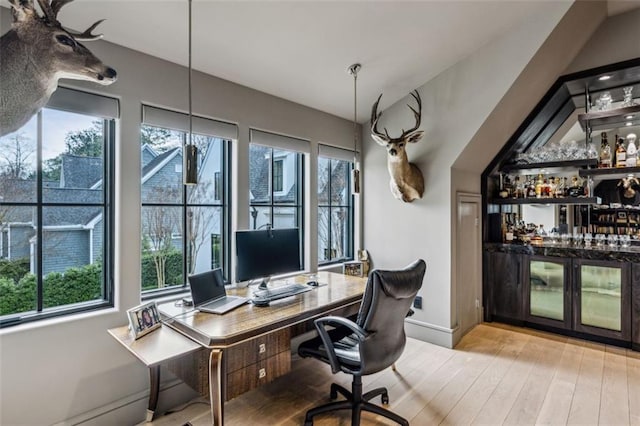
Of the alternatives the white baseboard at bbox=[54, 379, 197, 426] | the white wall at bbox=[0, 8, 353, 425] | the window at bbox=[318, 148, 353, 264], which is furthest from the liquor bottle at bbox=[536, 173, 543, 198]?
the white baseboard at bbox=[54, 379, 197, 426]

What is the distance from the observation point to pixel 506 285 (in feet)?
13.0

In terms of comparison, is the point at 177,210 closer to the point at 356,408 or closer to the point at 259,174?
the point at 259,174

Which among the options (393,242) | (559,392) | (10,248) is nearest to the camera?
(10,248)

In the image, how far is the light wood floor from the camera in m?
2.24

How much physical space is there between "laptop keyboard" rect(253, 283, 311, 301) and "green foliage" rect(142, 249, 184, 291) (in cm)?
66

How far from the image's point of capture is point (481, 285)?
4078mm

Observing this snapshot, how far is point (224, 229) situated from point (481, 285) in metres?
3.20

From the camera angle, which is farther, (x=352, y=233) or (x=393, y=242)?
(x=352, y=233)

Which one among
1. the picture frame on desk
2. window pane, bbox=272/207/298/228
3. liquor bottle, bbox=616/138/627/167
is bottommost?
the picture frame on desk

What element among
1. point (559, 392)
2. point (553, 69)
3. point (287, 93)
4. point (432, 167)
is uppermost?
point (553, 69)

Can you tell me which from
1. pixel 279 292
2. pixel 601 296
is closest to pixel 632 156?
pixel 601 296

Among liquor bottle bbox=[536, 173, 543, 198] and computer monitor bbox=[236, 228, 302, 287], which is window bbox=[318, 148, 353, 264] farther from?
liquor bottle bbox=[536, 173, 543, 198]

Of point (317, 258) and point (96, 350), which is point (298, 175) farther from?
point (96, 350)

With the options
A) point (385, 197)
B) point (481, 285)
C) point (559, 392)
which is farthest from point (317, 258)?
point (559, 392)
